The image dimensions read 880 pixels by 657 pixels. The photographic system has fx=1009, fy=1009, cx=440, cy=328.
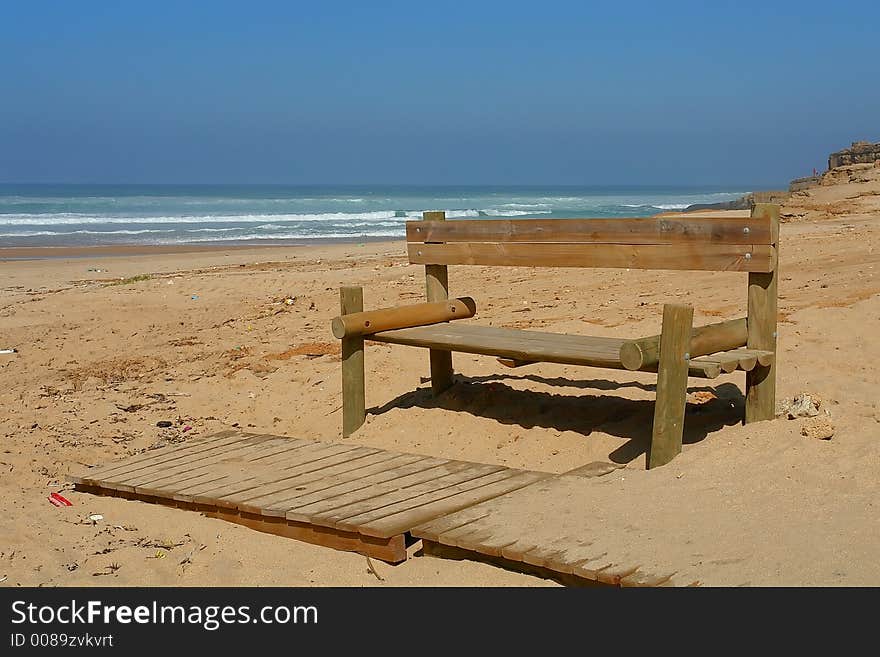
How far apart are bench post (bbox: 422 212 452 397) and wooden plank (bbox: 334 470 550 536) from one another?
1788 mm

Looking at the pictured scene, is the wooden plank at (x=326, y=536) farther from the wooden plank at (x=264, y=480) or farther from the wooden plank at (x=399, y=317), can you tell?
the wooden plank at (x=399, y=317)

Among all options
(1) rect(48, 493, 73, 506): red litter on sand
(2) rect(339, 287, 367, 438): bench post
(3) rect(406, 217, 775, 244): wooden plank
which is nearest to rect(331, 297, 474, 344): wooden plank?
(2) rect(339, 287, 367, 438): bench post

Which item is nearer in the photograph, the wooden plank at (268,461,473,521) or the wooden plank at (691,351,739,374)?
the wooden plank at (268,461,473,521)

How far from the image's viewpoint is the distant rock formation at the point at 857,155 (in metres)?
38.4

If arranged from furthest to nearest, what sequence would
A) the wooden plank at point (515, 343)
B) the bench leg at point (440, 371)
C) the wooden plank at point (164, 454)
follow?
the bench leg at point (440, 371)
the wooden plank at point (164, 454)
the wooden plank at point (515, 343)

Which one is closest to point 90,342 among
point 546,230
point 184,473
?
point 184,473

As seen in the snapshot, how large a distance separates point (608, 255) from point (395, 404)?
82.9 inches

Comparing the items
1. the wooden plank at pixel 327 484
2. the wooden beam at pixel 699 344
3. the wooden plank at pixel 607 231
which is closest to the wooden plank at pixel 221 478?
the wooden plank at pixel 327 484

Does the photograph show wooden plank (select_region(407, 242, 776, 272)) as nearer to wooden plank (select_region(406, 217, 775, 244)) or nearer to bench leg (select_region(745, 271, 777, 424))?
wooden plank (select_region(406, 217, 775, 244))

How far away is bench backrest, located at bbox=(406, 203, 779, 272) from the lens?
569 cm

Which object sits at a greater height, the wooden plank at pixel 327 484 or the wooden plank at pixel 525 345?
the wooden plank at pixel 525 345

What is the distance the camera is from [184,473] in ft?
19.6
